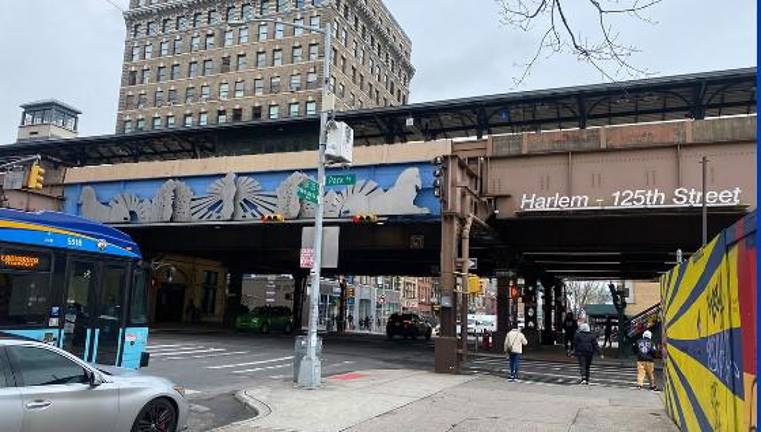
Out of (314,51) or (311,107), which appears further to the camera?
(314,51)

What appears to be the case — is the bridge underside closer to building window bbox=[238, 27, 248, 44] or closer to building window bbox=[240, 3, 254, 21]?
building window bbox=[238, 27, 248, 44]

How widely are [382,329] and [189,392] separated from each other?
223ft

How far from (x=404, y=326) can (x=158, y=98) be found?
53559 mm

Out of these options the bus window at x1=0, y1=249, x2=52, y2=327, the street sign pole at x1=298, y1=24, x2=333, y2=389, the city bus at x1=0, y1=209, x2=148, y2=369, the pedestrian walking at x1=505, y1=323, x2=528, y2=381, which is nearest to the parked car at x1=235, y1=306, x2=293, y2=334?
the pedestrian walking at x1=505, y1=323, x2=528, y2=381

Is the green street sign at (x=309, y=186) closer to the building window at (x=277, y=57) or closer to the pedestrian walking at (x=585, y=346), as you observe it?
the pedestrian walking at (x=585, y=346)

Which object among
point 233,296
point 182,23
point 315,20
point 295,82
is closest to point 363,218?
point 233,296

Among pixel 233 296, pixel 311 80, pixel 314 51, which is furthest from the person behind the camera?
pixel 314 51

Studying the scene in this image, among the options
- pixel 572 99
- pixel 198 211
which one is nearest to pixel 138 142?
pixel 198 211

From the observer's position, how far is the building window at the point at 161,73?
84.3 meters

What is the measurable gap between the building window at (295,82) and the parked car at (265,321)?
37.8 metres

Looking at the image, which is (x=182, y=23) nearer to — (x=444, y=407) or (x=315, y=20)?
(x=315, y=20)

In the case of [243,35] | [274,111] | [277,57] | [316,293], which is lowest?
[316,293]

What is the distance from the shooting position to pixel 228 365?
66.8 feet

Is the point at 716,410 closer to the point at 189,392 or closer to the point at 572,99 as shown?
the point at 189,392
